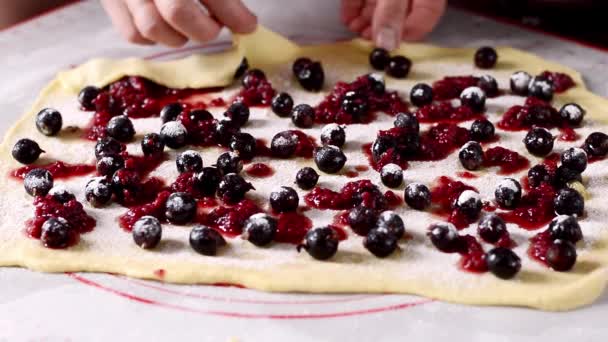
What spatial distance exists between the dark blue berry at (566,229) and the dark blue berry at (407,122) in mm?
604

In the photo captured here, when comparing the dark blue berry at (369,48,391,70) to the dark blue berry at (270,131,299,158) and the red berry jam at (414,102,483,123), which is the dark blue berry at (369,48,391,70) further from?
the dark blue berry at (270,131,299,158)

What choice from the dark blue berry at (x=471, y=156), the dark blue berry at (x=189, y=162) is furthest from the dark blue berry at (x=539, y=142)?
the dark blue berry at (x=189, y=162)

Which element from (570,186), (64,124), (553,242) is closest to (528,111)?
(570,186)

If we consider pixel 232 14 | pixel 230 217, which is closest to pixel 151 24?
pixel 232 14

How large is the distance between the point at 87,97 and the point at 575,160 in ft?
5.01

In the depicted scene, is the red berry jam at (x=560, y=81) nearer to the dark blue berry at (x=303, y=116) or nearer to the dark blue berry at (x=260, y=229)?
the dark blue berry at (x=303, y=116)

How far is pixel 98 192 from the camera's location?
2115mm

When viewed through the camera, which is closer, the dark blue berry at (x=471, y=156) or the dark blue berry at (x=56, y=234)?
the dark blue berry at (x=56, y=234)

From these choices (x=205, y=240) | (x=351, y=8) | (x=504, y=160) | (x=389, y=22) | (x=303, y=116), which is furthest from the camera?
(x=351, y=8)

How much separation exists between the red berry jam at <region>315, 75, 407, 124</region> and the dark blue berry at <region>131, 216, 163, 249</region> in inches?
30.1

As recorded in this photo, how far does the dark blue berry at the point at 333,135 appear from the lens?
7.77ft

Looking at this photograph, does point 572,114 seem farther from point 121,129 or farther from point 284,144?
point 121,129

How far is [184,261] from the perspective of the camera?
194 centimetres

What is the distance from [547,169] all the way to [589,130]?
34cm
